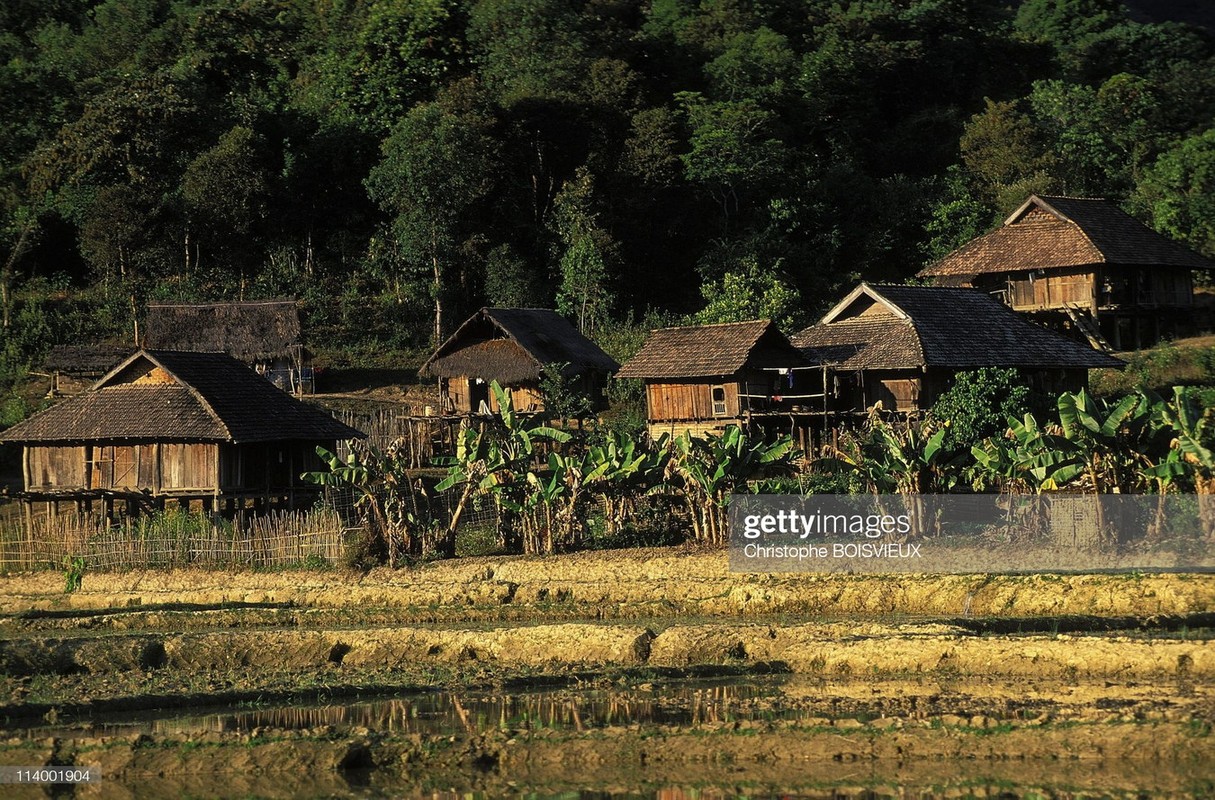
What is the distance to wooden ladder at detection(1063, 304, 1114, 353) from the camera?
4009 cm

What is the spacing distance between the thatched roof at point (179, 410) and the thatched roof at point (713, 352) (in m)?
7.34

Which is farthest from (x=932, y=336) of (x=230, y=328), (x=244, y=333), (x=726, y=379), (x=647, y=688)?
(x=647, y=688)

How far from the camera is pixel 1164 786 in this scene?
37.1ft

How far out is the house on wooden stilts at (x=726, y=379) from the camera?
33.8 meters

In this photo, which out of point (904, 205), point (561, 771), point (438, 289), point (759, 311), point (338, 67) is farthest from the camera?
point (338, 67)

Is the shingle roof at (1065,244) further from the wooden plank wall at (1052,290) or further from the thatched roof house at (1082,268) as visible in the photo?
the wooden plank wall at (1052,290)

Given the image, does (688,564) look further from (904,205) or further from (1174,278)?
(904,205)

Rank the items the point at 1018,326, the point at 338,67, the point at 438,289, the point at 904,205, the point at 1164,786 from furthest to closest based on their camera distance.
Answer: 1. the point at 338,67
2. the point at 904,205
3. the point at 438,289
4. the point at 1018,326
5. the point at 1164,786

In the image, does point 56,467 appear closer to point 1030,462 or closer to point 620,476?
point 620,476

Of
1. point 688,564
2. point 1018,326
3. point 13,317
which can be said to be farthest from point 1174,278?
point 13,317

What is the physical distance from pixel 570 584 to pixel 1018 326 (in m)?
16.8

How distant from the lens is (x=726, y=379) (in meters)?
34.4

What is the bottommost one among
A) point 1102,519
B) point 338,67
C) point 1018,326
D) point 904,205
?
point 1102,519

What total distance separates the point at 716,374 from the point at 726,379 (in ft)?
2.74
